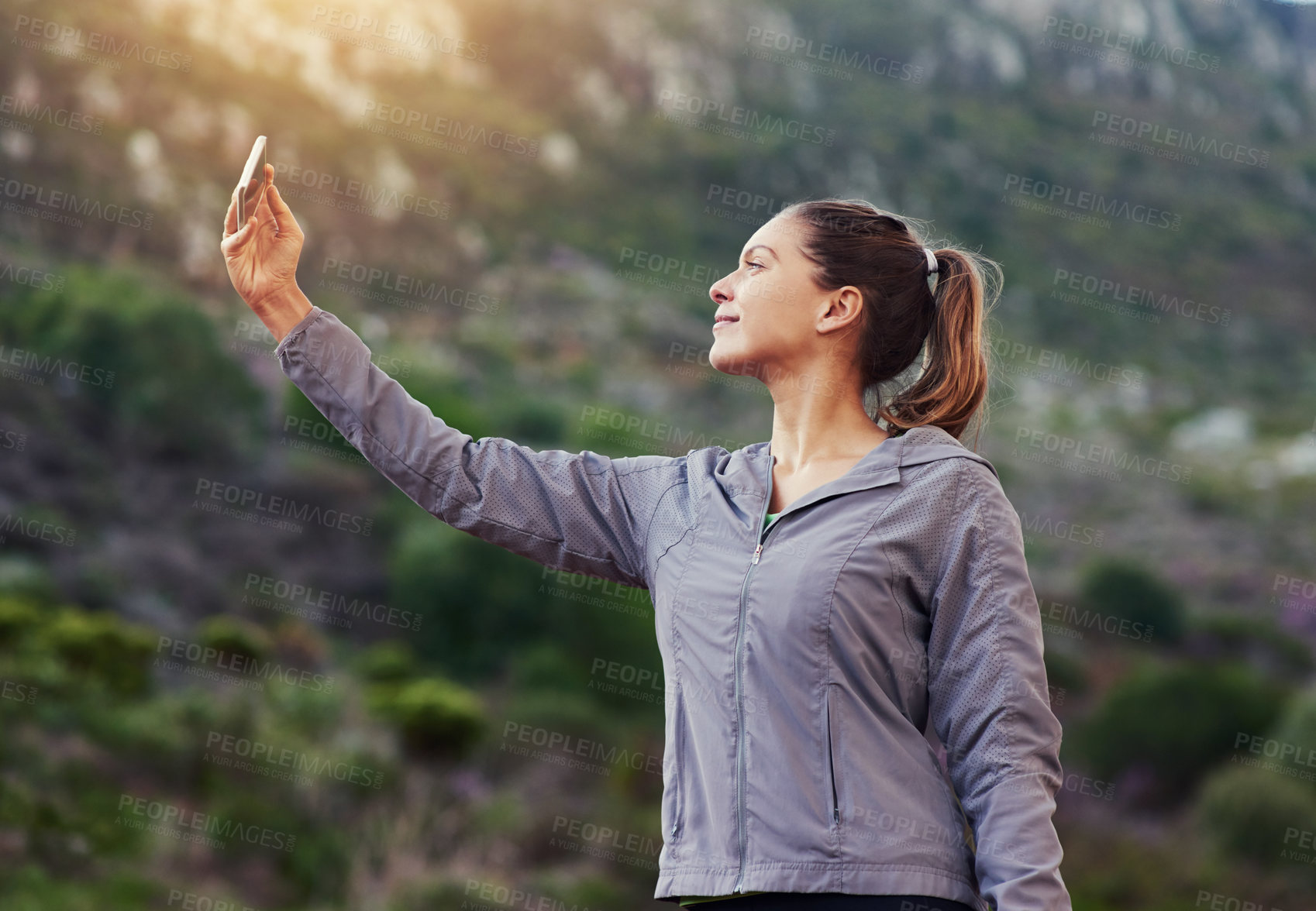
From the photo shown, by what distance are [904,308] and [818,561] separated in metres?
0.42

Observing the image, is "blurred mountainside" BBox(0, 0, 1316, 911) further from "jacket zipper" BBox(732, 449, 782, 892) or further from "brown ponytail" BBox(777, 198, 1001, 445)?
"jacket zipper" BBox(732, 449, 782, 892)

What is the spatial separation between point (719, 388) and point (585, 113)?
4.22 m

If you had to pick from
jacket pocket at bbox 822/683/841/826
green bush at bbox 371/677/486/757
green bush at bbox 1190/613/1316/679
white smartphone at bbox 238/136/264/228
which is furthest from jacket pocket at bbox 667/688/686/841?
green bush at bbox 1190/613/1316/679

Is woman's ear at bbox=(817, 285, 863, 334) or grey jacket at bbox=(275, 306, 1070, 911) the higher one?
woman's ear at bbox=(817, 285, 863, 334)

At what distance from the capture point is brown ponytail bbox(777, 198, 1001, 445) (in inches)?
60.1

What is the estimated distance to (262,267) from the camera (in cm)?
148

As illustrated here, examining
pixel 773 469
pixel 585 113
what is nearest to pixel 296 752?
pixel 773 469

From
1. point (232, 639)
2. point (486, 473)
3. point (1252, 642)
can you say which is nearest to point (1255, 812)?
point (1252, 642)

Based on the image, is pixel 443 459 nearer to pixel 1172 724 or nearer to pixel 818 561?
pixel 818 561

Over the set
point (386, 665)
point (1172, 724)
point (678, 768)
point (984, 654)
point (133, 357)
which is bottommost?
point (1172, 724)

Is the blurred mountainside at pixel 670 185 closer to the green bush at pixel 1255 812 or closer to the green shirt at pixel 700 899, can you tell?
the green bush at pixel 1255 812

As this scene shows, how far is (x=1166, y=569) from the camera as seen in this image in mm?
9609

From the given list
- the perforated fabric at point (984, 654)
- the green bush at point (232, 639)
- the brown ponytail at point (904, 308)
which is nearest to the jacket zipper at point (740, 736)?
the perforated fabric at point (984, 654)

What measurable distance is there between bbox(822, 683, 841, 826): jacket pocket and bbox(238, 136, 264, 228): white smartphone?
858mm
